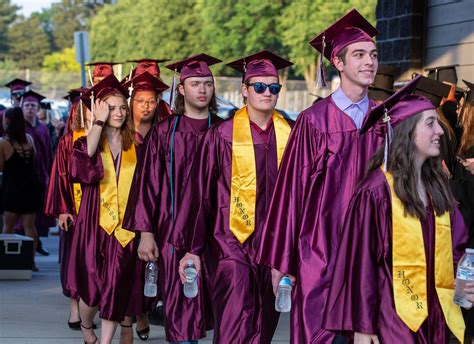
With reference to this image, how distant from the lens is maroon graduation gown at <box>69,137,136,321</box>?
7629 mm

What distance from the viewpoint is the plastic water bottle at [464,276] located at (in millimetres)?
4773

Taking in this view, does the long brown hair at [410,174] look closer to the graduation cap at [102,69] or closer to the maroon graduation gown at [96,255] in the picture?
the maroon graduation gown at [96,255]

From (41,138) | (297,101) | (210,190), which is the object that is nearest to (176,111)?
(210,190)

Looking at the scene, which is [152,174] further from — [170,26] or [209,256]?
[170,26]

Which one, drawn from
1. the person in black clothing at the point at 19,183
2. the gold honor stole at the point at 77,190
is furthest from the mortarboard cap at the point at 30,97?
the gold honor stole at the point at 77,190

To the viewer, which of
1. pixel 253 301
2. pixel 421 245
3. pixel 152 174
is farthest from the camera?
pixel 152 174

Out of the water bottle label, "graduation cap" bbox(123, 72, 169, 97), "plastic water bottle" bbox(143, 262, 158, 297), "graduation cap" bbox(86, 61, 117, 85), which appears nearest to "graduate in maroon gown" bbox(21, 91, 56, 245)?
"graduation cap" bbox(86, 61, 117, 85)

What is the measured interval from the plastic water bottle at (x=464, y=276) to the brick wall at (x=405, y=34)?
20.9 feet

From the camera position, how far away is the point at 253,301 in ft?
20.8

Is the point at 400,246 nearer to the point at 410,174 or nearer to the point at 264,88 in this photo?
the point at 410,174

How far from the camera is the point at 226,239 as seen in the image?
21.2ft

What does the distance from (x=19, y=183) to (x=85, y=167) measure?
5069 millimetres

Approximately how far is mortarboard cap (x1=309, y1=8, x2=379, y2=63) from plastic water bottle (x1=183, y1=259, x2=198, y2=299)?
145 centimetres

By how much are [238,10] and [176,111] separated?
56.3 m
